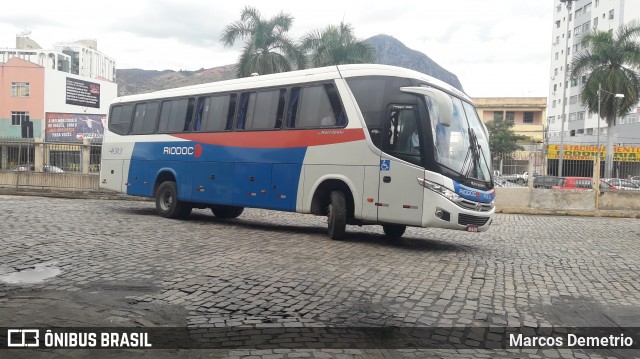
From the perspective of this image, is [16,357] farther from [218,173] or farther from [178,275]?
[218,173]

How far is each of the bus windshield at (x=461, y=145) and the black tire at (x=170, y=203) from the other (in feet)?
23.1

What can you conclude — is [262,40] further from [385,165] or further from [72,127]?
[385,165]

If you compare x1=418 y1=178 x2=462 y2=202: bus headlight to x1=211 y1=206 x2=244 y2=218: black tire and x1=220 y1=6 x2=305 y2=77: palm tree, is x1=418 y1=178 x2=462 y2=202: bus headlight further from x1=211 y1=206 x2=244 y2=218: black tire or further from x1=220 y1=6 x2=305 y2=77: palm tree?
x1=220 y1=6 x2=305 y2=77: palm tree

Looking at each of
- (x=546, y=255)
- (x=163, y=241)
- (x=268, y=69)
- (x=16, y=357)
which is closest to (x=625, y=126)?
(x=268, y=69)

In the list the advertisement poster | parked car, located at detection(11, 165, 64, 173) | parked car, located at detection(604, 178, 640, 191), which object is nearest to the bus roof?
parked car, located at detection(11, 165, 64, 173)

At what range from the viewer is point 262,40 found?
119 ft

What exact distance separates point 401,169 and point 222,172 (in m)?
4.68

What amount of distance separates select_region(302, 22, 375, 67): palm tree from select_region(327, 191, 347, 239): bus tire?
28228mm

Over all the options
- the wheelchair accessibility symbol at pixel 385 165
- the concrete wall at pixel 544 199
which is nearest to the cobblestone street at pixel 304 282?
the wheelchair accessibility symbol at pixel 385 165

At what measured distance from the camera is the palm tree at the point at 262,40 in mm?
36000

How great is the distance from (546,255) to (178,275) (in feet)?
21.1

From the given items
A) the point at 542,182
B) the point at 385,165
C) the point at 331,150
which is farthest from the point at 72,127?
the point at 385,165

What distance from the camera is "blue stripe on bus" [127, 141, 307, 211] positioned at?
11.1 m

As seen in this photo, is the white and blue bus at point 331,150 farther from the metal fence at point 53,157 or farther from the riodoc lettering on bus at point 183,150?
the metal fence at point 53,157
